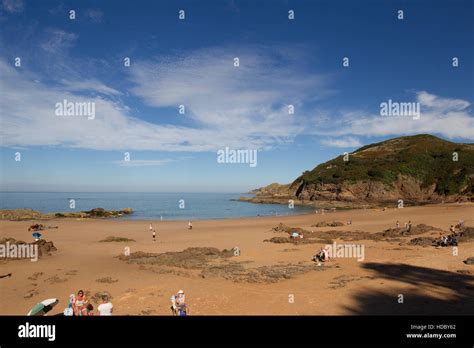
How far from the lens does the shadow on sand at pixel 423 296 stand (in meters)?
11.8

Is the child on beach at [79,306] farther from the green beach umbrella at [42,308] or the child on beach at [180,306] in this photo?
the child on beach at [180,306]

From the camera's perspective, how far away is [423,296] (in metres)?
13.4

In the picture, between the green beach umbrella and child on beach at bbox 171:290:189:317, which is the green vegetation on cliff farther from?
the green beach umbrella

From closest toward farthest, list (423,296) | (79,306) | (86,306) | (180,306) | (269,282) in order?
(180,306)
(79,306)
(86,306)
(423,296)
(269,282)

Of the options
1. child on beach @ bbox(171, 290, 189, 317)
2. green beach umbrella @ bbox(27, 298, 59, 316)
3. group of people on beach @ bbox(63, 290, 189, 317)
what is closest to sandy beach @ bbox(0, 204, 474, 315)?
green beach umbrella @ bbox(27, 298, 59, 316)

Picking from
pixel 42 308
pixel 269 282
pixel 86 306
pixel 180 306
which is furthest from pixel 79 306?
pixel 269 282

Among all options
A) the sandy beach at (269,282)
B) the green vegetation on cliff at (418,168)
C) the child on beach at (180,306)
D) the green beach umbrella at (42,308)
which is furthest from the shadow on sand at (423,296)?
the green vegetation on cliff at (418,168)

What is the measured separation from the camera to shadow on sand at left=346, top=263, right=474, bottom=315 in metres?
11.8

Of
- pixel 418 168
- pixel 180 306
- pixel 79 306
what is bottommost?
pixel 79 306

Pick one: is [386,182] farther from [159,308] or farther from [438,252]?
[159,308]

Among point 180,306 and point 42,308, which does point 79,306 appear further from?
point 180,306

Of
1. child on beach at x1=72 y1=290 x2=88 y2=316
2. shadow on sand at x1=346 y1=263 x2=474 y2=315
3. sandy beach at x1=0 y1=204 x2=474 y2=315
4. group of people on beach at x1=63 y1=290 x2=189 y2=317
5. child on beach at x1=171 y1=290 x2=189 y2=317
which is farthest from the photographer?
sandy beach at x1=0 y1=204 x2=474 y2=315

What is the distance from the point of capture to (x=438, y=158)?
121750mm
